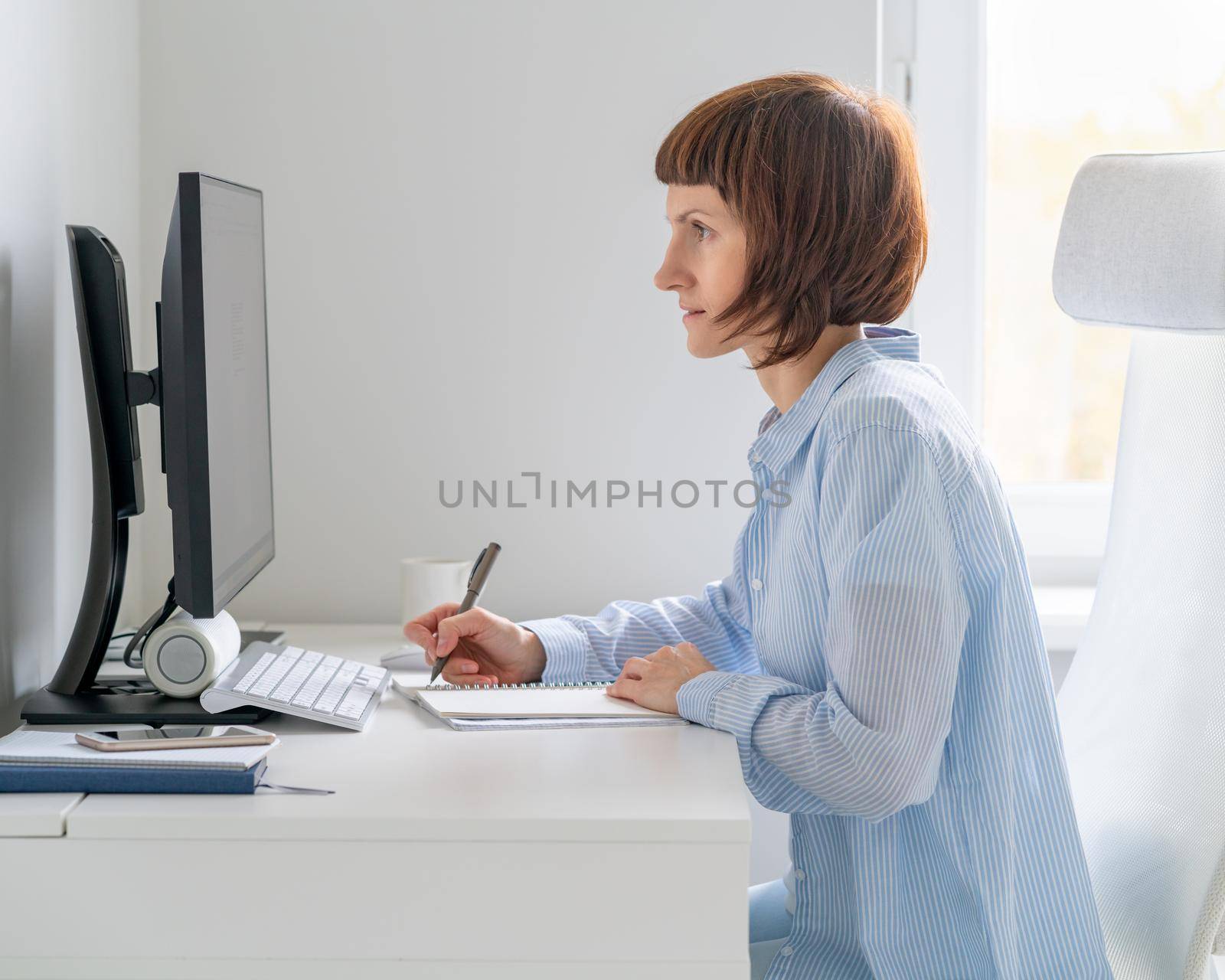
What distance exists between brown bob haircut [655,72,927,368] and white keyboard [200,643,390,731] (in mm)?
491

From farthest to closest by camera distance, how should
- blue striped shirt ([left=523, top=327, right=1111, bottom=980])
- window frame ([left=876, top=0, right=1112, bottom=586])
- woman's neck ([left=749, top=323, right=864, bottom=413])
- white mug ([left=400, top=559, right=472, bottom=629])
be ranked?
window frame ([left=876, top=0, right=1112, bottom=586])
white mug ([left=400, top=559, right=472, bottom=629])
woman's neck ([left=749, top=323, right=864, bottom=413])
blue striped shirt ([left=523, top=327, right=1111, bottom=980])

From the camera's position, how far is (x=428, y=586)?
1498 mm

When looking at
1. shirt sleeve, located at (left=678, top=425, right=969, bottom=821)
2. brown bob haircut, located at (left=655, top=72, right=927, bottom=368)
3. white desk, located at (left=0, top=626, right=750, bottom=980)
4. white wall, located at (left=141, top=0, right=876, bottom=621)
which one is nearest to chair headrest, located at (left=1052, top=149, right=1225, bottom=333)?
brown bob haircut, located at (left=655, top=72, right=927, bottom=368)

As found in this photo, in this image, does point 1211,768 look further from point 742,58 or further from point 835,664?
point 742,58

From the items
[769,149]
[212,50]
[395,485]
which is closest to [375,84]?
[212,50]

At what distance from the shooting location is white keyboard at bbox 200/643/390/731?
39.3 inches

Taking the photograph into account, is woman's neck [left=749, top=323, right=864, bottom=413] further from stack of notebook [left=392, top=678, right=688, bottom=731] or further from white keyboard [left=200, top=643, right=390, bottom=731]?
white keyboard [left=200, top=643, right=390, bottom=731]

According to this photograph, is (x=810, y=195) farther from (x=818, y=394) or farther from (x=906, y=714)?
(x=906, y=714)

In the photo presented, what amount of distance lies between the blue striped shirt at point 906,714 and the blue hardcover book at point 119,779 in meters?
0.38

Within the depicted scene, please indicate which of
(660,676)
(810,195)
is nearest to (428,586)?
(660,676)

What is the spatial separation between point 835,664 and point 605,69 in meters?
1.06

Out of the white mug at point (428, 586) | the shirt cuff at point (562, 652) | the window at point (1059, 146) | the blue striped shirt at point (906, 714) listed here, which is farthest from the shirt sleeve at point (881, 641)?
the window at point (1059, 146)

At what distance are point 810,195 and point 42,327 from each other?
0.78 m

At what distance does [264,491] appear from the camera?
137 cm
